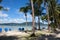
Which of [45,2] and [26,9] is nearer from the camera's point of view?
[45,2]

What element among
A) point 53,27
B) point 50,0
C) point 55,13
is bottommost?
point 53,27

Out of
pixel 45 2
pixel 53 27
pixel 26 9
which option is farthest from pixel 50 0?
pixel 26 9

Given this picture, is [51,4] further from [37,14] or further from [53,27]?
[37,14]

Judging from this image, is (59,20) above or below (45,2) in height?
below

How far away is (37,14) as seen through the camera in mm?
46938

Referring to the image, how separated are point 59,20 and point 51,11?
9.06 metres

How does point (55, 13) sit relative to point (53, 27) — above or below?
above

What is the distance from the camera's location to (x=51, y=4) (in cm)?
3572

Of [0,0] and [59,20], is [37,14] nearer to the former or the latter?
[59,20]

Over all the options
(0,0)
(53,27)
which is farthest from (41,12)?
(0,0)

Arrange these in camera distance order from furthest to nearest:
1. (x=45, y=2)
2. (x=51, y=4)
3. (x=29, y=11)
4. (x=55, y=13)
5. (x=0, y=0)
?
(x=29, y=11) < (x=55, y=13) < (x=51, y=4) < (x=45, y=2) < (x=0, y=0)

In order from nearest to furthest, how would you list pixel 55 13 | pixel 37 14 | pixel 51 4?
pixel 51 4, pixel 55 13, pixel 37 14

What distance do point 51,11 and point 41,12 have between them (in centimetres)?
747

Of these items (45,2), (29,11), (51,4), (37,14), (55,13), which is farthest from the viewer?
(37,14)
